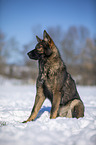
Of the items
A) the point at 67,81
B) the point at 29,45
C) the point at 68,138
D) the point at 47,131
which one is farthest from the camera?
the point at 29,45

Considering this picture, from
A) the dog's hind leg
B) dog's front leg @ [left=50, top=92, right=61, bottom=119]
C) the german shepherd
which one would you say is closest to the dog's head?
the german shepherd

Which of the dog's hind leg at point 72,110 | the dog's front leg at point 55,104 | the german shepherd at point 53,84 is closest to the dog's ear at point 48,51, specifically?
the german shepherd at point 53,84

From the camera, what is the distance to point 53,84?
3.28 metres

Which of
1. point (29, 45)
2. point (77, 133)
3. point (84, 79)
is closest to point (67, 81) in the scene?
point (77, 133)

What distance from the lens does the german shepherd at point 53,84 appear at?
130 inches

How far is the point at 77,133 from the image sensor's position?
2.50m

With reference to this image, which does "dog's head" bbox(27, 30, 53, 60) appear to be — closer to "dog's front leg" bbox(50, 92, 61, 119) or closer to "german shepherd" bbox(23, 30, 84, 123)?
"german shepherd" bbox(23, 30, 84, 123)

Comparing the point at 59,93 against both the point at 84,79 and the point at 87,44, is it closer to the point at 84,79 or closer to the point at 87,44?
the point at 84,79

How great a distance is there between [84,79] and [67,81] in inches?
585

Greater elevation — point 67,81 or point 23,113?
point 67,81

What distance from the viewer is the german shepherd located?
10.8 feet

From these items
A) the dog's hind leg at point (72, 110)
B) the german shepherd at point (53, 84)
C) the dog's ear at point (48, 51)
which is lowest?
the dog's hind leg at point (72, 110)

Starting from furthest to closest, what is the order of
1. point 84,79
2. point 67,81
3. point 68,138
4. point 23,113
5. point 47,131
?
1. point 84,79
2. point 23,113
3. point 67,81
4. point 47,131
5. point 68,138

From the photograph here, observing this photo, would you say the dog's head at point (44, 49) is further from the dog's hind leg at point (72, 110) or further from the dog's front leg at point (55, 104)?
the dog's hind leg at point (72, 110)
